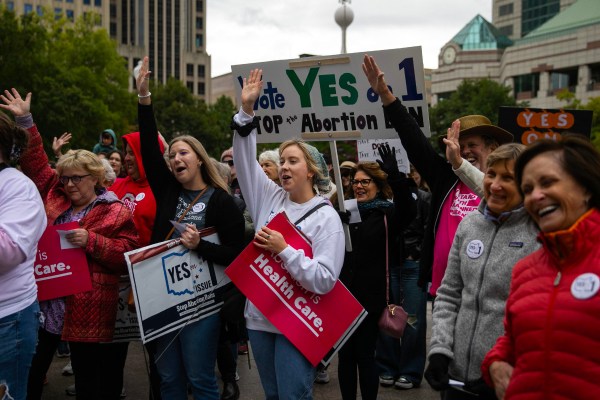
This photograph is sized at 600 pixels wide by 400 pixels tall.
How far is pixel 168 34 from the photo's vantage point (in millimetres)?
132125

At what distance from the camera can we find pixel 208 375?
4.30m

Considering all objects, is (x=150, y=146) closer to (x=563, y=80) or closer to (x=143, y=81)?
(x=143, y=81)

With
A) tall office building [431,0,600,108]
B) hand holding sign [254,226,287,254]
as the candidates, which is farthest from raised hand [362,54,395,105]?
tall office building [431,0,600,108]

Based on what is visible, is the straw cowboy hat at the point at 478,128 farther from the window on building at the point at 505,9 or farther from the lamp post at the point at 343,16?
the window on building at the point at 505,9

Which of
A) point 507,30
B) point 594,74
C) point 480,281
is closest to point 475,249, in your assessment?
point 480,281

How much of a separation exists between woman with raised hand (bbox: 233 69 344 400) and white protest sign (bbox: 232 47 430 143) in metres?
0.46

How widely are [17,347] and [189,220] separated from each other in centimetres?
142

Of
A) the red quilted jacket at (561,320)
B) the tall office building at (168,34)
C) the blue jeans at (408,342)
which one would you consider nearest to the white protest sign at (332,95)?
the blue jeans at (408,342)

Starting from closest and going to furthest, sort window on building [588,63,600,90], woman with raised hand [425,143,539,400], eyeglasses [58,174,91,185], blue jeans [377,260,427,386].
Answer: woman with raised hand [425,143,539,400]
eyeglasses [58,174,91,185]
blue jeans [377,260,427,386]
window on building [588,63,600,90]

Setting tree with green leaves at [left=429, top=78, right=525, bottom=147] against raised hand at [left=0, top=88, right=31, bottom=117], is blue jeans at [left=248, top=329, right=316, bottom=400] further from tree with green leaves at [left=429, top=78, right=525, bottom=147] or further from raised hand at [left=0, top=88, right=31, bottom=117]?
tree with green leaves at [left=429, top=78, right=525, bottom=147]

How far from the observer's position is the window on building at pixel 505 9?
9312 centimetres

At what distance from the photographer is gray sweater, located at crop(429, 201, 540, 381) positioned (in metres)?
2.90

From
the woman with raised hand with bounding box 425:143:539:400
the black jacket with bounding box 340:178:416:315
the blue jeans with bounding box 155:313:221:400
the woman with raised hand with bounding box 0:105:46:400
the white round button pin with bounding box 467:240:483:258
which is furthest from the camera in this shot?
the black jacket with bounding box 340:178:416:315

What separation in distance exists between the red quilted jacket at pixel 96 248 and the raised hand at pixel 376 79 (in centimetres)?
195
